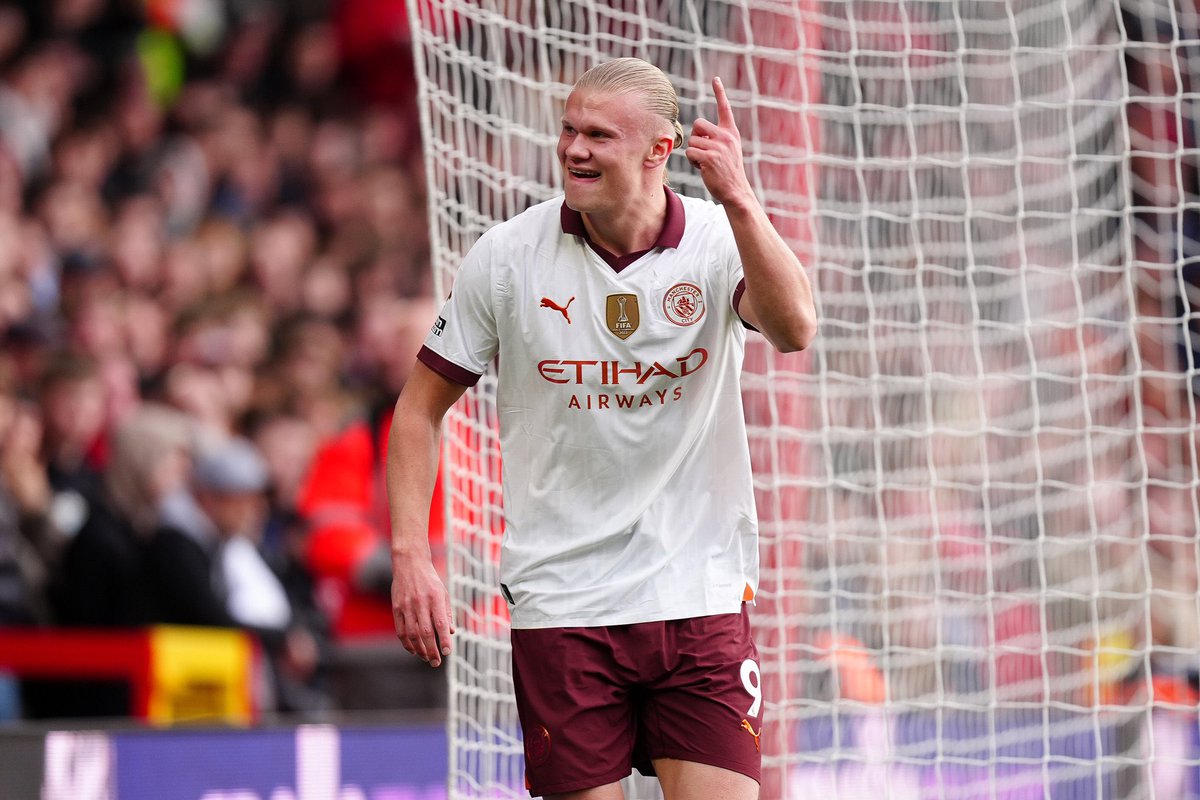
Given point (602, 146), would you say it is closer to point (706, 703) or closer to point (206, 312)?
point (706, 703)

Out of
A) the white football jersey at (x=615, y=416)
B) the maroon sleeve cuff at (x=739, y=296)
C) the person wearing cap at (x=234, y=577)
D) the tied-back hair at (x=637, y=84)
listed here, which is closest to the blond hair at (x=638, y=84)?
the tied-back hair at (x=637, y=84)

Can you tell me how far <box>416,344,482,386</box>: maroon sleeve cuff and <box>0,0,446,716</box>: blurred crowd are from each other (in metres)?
2.42

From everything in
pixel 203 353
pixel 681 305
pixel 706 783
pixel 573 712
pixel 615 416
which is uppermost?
pixel 203 353

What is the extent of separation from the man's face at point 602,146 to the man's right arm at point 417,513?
1.78 feet

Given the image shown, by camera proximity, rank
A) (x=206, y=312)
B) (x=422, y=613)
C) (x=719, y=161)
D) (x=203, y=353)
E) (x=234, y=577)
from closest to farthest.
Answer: (x=719, y=161)
(x=422, y=613)
(x=234, y=577)
(x=203, y=353)
(x=206, y=312)

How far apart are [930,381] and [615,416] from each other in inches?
118

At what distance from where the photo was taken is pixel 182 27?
35.5ft

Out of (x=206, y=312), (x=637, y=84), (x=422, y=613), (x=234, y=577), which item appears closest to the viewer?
(x=422, y=613)

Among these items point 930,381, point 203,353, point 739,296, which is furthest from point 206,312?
point 739,296

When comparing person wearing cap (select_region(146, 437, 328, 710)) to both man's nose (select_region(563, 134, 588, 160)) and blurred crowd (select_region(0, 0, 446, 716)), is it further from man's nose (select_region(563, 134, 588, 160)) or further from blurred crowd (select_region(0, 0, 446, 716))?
man's nose (select_region(563, 134, 588, 160))

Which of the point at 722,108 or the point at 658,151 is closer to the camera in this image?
the point at 722,108

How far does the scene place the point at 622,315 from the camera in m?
3.69

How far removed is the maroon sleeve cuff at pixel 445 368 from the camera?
12.3 feet

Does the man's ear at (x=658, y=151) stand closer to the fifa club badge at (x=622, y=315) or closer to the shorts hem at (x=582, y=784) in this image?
the fifa club badge at (x=622, y=315)
